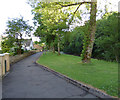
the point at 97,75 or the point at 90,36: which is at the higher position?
the point at 90,36

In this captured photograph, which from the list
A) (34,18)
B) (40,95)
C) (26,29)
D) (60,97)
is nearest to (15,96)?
(40,95)

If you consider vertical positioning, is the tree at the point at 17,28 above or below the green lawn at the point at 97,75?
above

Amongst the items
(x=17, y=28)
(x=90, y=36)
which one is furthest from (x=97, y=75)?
(x=17, y=28)

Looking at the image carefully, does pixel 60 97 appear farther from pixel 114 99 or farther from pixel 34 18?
pixel 34 18

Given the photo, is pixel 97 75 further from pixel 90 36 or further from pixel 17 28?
pixel 17 28

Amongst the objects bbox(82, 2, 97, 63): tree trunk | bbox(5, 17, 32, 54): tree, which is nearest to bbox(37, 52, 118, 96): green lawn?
bbox(82, 2, 97, 63): tree trunk

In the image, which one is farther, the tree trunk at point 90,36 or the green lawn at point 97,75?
the tree trunk at point 90,36

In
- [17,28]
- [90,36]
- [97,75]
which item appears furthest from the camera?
[17,28]

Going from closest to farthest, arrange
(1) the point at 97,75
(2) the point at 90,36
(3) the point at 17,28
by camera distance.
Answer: (1) the point at 97,75 → (2) the point at 90,36 → (3) the point at 17,28

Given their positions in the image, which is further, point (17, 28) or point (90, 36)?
point (17, 28)

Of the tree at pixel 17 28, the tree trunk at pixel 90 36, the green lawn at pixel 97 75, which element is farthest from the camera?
the tree at pixel 17 28

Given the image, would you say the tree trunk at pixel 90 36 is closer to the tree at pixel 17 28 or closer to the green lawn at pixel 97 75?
the green lawn at pixel 97 75

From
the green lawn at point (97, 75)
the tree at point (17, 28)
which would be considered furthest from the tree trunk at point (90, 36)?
the tree at point (17, 28)

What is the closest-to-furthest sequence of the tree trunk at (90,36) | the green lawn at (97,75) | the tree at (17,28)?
the green lawn at (97,75), the tree trunk at (90,36), the tree at (17,28)
